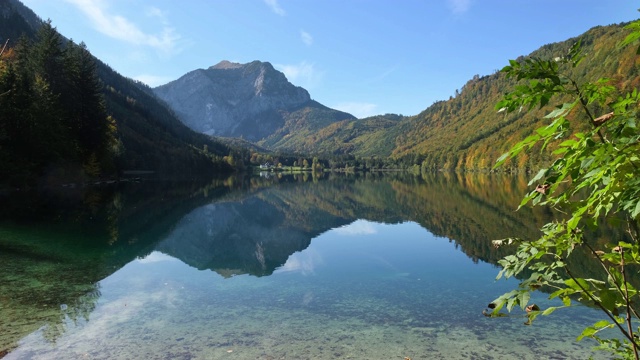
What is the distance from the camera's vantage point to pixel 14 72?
60.3m

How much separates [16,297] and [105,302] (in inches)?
134

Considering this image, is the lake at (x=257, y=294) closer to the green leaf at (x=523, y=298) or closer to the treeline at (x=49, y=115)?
the green leaf at (x=523, y=298)

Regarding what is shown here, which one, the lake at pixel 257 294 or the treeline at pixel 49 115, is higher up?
the treeline at pixel 49 115

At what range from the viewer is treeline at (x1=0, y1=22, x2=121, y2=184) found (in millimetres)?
59375

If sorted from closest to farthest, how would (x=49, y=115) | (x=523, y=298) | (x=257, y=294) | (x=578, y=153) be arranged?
(x=578, y=153)
(x=523, y=298)
(x=257, y=294)
(x=49, y=115)

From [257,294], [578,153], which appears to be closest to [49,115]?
[257,294]

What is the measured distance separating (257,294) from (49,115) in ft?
220

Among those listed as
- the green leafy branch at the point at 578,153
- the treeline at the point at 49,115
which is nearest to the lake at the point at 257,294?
the green leafy branch at the point at 578,153

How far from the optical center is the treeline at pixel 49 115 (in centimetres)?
5938

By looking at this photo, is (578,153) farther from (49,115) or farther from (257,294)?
(49,115)

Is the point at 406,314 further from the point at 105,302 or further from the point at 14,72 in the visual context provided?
the point at 14,72

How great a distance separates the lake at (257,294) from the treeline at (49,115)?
2713 cm

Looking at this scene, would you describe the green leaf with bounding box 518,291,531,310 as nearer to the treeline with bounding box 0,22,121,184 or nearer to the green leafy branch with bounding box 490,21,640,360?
the green leafy branch with bounding box 490,21,640,360

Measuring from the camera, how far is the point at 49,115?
66562 mm
